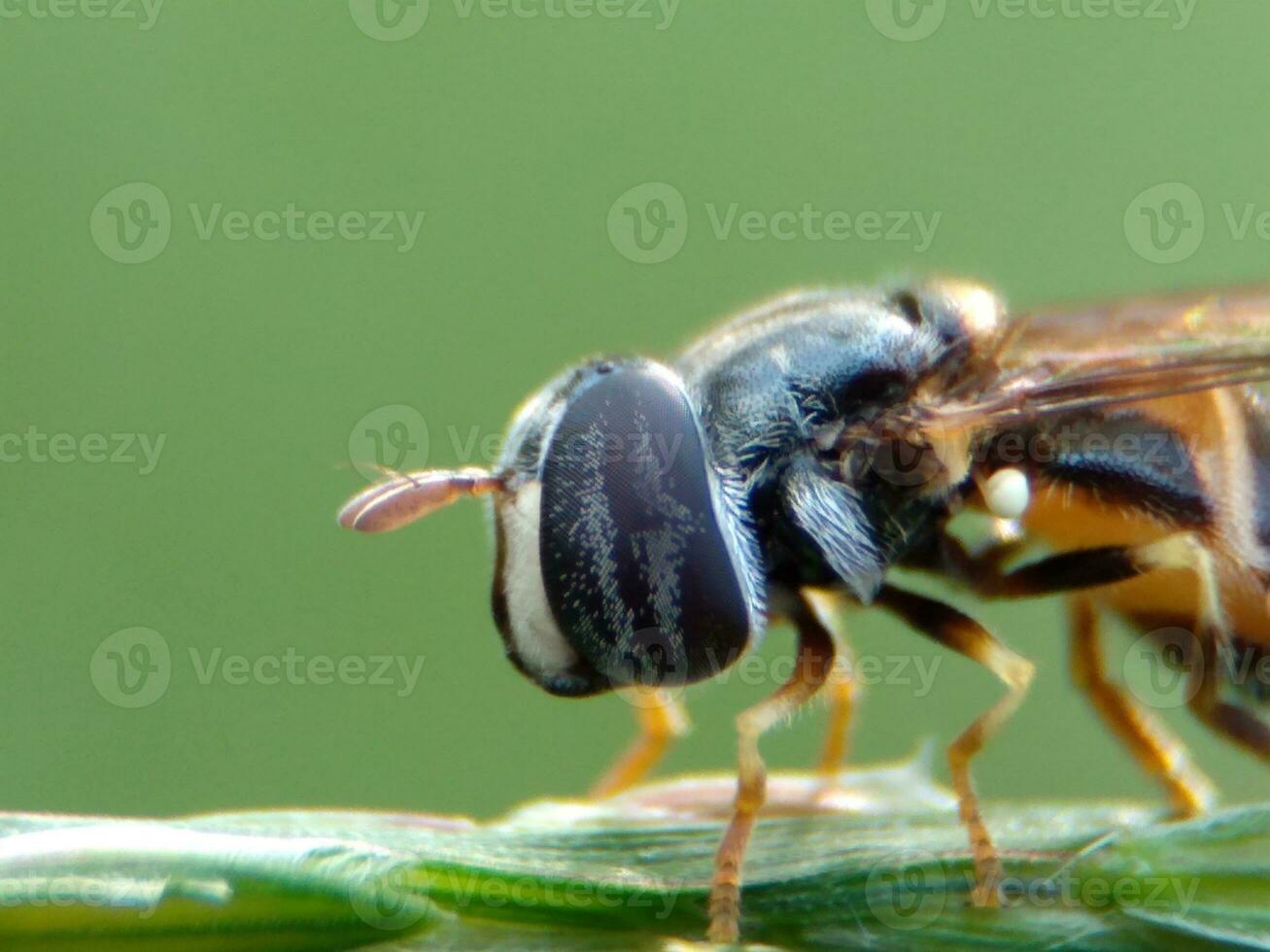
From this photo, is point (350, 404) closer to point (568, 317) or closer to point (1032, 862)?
point (568, 317)

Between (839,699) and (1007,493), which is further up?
(1007,493)

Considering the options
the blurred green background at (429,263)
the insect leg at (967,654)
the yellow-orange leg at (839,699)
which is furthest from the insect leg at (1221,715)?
the blurred green background at (429,263)

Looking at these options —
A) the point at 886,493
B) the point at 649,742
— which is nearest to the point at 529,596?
the point at 886,493

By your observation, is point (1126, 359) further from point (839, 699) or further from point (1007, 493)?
point (839, 699)

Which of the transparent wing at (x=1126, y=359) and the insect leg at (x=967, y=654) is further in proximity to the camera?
the transparent wing at (x=1126, y=359)

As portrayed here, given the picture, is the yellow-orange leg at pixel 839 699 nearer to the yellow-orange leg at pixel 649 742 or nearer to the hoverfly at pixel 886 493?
the hoverfly at pixel 886 493

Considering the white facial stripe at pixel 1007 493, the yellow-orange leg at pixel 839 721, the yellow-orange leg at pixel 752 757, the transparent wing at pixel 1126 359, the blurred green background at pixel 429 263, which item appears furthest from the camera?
the blurred green background at pixel 429 263

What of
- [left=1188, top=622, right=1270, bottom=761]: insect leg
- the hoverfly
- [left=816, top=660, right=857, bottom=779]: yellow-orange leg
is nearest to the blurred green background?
[left=816, top=660, right=857, bottom=779]: yellow-orange leg
